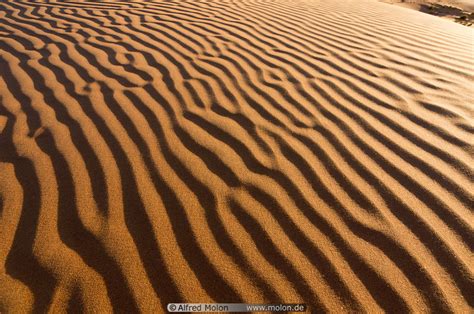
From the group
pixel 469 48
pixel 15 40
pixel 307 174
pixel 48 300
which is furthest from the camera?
pixel 15 40

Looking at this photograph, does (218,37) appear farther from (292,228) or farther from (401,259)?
(401,259)

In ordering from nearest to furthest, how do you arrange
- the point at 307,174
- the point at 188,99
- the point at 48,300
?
the point at 48,300
the point at 307,174
the point at 188,99

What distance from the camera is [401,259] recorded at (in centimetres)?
136

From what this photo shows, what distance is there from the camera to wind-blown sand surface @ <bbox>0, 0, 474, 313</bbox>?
1.31 m

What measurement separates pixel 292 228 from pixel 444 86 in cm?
193

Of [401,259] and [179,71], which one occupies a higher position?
[179,71]

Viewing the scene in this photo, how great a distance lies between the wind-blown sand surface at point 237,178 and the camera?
131cm

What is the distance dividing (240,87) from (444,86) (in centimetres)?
161

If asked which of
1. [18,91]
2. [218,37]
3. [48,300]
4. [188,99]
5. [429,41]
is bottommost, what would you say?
[48,300]

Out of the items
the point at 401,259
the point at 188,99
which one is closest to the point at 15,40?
the point at 188,99

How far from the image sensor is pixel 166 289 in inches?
51.5

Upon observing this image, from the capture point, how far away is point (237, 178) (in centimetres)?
179

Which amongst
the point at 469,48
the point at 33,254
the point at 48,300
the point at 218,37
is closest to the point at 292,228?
the point at 48,300

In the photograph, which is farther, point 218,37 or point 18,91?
point 218,37
